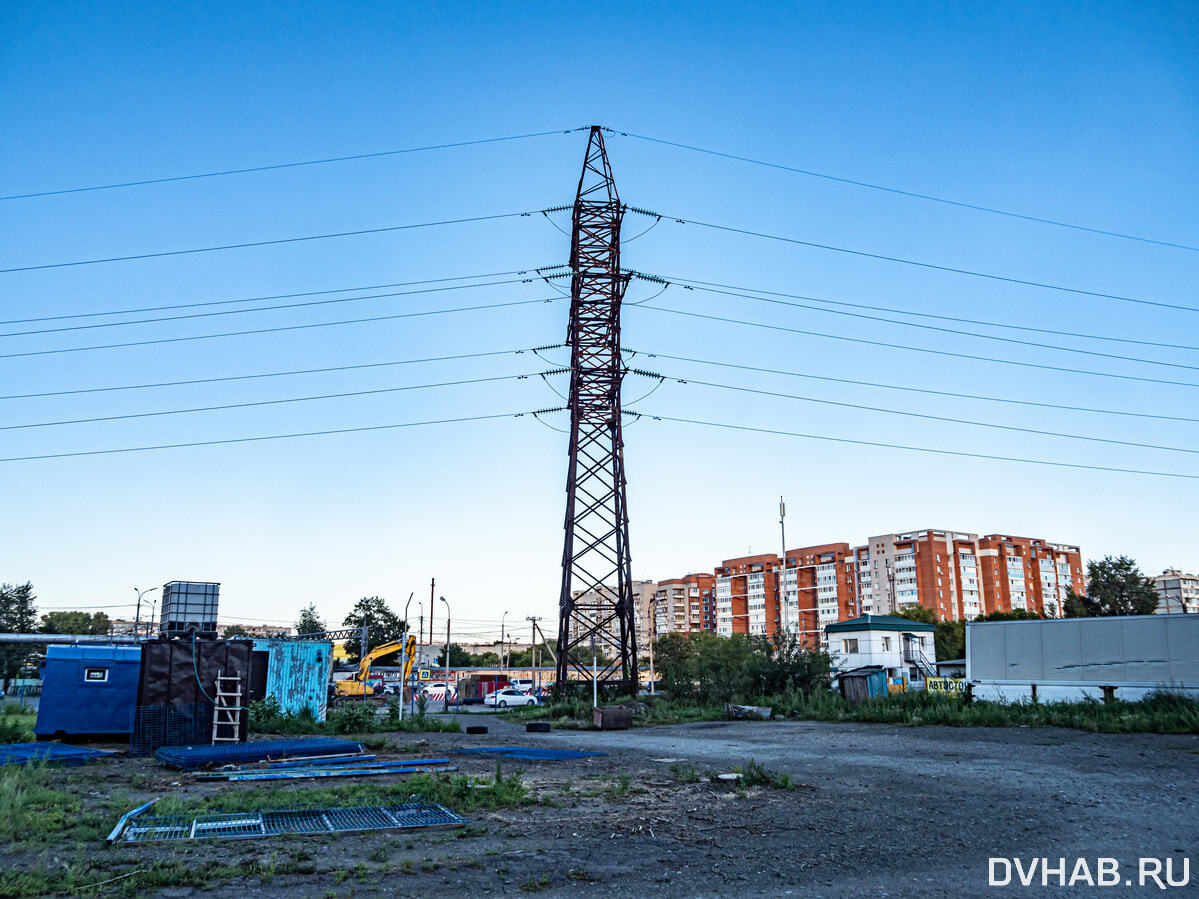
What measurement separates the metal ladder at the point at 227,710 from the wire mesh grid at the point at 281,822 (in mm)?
7444

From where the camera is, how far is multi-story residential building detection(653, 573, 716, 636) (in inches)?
6358

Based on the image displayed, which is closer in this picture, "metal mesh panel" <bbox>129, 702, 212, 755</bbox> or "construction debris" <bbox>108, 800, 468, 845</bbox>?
"construction debris" <bbox>108, 800, 468, 845</bbox>

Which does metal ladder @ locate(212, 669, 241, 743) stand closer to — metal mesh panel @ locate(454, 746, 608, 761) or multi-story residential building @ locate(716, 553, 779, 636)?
metal mesh panel @ locate(454, 746, 608, 761)

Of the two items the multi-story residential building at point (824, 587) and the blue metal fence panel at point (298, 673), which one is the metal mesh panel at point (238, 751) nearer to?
the blue metal fence panel at point (298, 673)

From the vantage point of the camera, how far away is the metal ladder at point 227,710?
47.3 ft

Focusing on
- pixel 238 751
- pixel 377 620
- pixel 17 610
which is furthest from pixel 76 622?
pixel 238 751

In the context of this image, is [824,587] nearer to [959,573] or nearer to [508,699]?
[959,573]

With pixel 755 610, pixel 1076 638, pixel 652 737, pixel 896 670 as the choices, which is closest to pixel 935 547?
pixel 755 610

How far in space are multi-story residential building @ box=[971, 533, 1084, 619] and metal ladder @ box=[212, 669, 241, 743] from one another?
122 metres

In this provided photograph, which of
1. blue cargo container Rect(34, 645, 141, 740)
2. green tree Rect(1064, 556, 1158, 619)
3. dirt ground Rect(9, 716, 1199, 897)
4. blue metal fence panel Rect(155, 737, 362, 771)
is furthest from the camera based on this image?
green tree Rect(1064, 556, 1158, 619)

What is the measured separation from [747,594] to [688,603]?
2216 cm

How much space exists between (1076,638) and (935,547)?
3764 inches

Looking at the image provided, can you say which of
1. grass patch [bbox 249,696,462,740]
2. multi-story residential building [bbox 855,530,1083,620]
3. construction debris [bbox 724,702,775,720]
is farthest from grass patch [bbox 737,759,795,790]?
multi-story residential building [bbox 855,530,1083,620]

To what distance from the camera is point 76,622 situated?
106 meters
